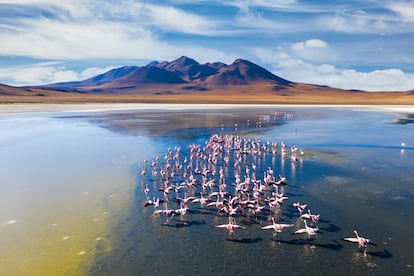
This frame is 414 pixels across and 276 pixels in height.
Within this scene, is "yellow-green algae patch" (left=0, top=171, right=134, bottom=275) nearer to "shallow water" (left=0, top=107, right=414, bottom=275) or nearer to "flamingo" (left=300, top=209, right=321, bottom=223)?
"shallow water" (left=0, top=107, right=414, bottom=275)

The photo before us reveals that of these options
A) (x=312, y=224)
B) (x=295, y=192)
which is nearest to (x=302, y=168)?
(x=295, y=192)

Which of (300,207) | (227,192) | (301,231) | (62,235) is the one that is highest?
(300,207)

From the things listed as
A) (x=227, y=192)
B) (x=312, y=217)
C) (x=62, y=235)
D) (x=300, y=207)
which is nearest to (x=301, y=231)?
(x=312, y=217)

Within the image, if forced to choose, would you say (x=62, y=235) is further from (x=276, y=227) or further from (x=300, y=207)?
(x=300, y=207)

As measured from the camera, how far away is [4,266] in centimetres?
1077

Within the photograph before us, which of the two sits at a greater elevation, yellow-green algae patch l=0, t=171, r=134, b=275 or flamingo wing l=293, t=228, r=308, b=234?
flamingo wing l=293, t=228, r=308, b=234

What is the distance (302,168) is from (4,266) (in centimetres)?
1724

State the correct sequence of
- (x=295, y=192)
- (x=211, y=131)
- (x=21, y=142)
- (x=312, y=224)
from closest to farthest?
(x=312, y=224)
(x=295, y=192)
(x=21, y=142)
(x=211, y=131)

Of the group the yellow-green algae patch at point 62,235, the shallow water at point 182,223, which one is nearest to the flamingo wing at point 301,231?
the shallow water at point 182,223

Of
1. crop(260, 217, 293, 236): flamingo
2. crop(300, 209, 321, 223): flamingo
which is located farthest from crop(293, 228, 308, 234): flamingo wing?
crop(300, 209, 321, 223): flamingo

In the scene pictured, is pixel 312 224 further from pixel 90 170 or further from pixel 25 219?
pixel 90 170

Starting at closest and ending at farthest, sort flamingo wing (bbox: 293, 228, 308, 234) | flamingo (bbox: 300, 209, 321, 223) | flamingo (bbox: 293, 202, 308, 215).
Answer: flamingo wing (bbox: 293, 228, 308, 234)
flamingo (bbox: 300, 209, 321, 223)
flamingo (bbox: 293, 202, 308, 215)

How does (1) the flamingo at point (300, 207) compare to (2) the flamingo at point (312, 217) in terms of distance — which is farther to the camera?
(1) the flamingo at point (300, 207)

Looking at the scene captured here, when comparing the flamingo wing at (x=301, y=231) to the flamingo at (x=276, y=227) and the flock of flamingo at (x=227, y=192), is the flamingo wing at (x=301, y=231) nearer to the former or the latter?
the flock of flamingo at (x=227, y=192)
